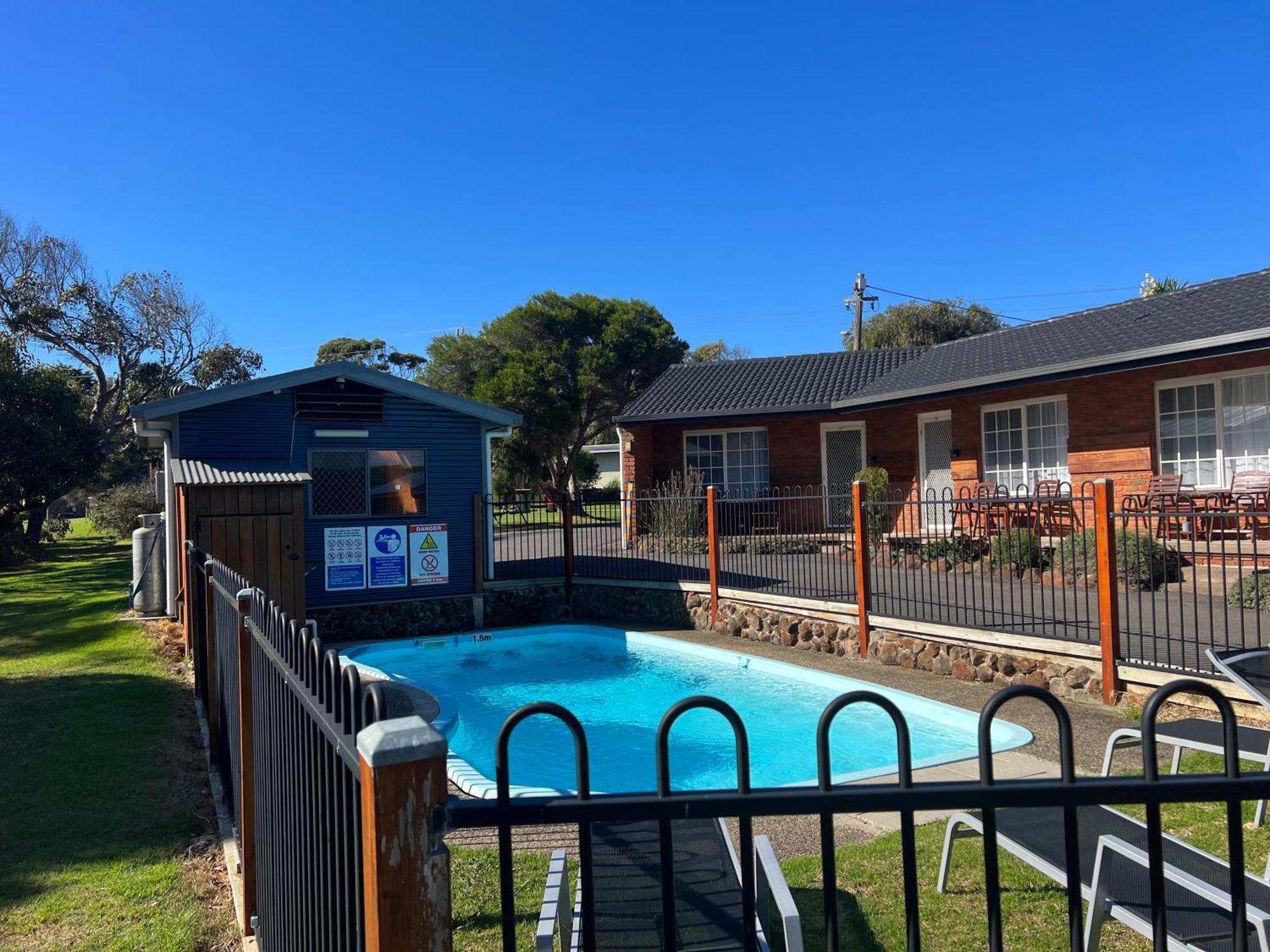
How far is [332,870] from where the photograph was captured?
1.95 meters

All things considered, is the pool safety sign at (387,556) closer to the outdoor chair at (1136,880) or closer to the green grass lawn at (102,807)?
the green grass lawn at (102,807)

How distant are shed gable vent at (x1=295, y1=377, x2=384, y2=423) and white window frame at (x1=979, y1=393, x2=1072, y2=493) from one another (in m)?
11.0

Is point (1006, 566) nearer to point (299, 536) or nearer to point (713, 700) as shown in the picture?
point (299, 536)

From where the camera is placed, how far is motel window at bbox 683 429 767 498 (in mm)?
20938

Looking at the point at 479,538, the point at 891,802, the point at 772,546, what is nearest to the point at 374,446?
the point at 479,538

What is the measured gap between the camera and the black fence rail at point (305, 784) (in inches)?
68.1

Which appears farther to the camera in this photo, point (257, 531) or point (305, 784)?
point (257, 531)

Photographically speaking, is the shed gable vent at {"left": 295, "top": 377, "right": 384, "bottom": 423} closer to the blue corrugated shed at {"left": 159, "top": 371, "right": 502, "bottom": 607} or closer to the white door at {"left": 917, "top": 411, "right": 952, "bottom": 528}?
the blue corrugated shed at {"left": 159, "top": 371, "right": 502, "bottom": 607}

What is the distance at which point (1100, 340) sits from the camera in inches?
596

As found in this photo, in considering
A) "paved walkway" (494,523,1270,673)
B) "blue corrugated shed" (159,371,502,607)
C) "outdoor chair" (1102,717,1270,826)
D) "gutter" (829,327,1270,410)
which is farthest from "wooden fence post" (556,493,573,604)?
"outdoor chair" (1102,717,1270,826)

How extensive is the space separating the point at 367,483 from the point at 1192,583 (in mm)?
11061

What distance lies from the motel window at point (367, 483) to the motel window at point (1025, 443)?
10736mm

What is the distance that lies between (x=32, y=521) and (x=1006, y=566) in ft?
88.2

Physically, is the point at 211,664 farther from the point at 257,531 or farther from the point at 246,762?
the point at 257,531
